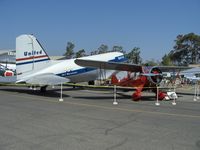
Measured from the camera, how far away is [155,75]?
16.0 meters

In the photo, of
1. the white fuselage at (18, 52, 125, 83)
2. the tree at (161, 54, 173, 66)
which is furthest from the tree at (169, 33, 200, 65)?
the white fuselage at (18, 52, 125, 83)

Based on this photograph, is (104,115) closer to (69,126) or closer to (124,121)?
(124,121)

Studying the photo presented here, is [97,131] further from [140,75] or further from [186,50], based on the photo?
[186,50]

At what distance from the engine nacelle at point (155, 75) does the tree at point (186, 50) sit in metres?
77.7

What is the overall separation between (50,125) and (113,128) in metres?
1.77

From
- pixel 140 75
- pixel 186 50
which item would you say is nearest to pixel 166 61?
pixel 186 50

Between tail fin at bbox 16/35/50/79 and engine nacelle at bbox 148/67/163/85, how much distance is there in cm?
742

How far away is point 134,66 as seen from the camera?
1677cm

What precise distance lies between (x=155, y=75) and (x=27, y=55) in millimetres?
8622

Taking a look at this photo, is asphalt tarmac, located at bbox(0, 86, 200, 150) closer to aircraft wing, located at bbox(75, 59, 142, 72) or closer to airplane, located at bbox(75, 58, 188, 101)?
airplane, located at bbox(75, 58, 188, 101)

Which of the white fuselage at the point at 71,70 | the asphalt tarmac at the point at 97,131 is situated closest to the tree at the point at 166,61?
the white fuselage at the point at 71,70

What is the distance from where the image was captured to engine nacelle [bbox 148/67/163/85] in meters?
16.0

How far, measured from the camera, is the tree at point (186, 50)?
8988 centimetres

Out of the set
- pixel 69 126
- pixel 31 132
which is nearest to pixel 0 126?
pixel 31 132
